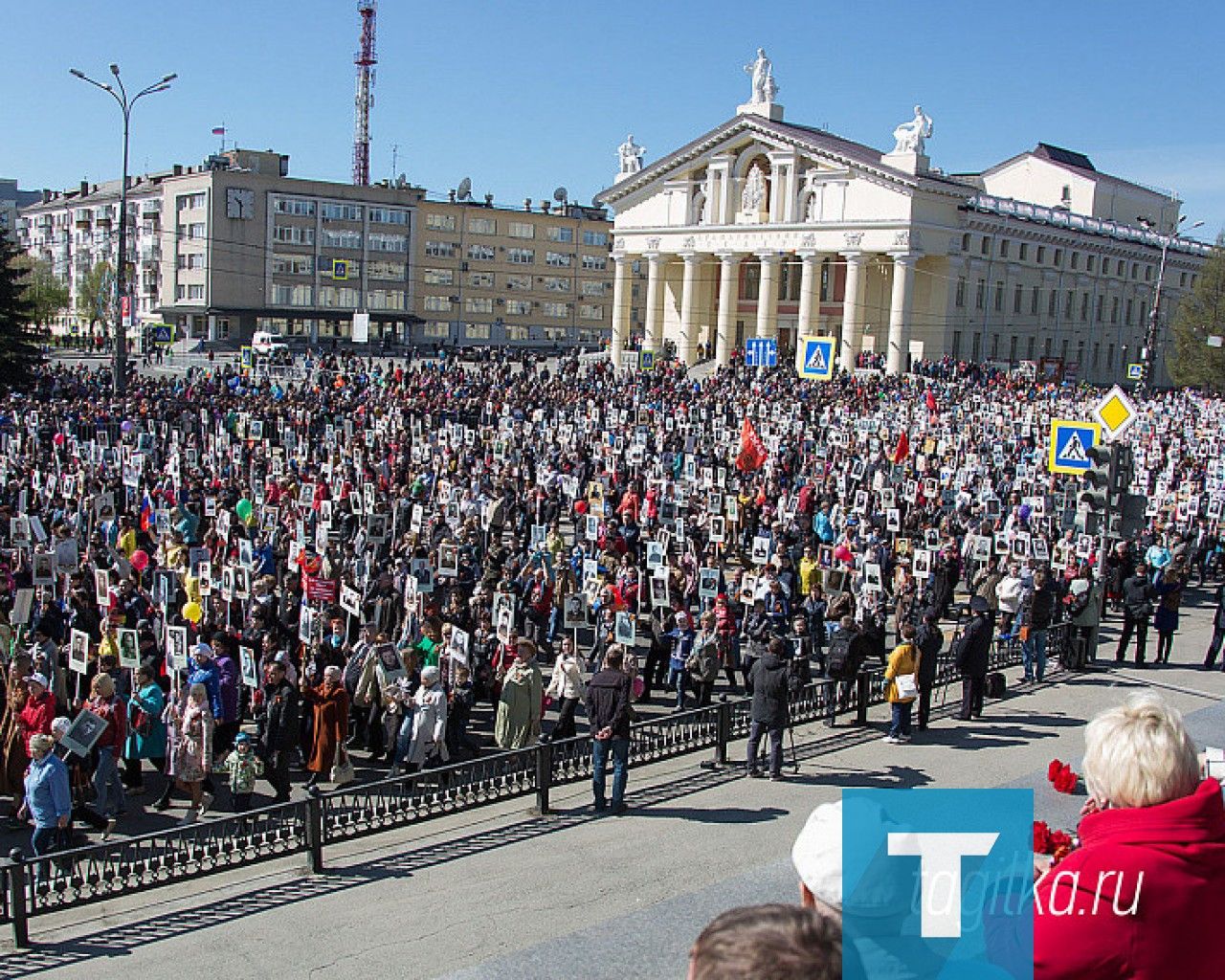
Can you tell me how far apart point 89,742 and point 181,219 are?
82457 mm

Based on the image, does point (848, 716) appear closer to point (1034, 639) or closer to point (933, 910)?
point (1034, 639)

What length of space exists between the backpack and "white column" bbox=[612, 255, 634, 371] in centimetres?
6502

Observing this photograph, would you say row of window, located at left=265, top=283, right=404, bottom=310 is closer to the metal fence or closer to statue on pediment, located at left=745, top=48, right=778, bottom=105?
statue on pediment, located at left=745, top=48, right=778, bottom=105

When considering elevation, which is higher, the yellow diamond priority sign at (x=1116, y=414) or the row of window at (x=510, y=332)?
the row of window at (x=510, y=332)

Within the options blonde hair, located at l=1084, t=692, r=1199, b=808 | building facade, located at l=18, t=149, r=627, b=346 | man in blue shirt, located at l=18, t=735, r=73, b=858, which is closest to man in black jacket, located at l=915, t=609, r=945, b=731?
man in blue shirt, located at l=18, t=735, r=73, b=858

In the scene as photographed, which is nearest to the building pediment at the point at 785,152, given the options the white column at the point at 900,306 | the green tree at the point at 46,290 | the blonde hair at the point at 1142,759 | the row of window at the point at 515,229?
the white column at the point at 900,306

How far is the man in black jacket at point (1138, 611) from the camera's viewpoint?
16984mm

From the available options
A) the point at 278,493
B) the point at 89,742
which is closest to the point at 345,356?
the point at 278,493

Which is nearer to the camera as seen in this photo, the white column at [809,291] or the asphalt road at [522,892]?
the asphalt road at [522,892]

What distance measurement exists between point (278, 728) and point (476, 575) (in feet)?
23.6

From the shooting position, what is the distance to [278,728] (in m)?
10.6

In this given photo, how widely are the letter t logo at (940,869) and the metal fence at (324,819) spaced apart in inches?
297

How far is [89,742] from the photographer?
968 centimetres

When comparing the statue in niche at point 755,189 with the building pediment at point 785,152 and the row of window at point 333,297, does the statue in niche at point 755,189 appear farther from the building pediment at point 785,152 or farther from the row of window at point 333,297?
the row of window at point 333,297
